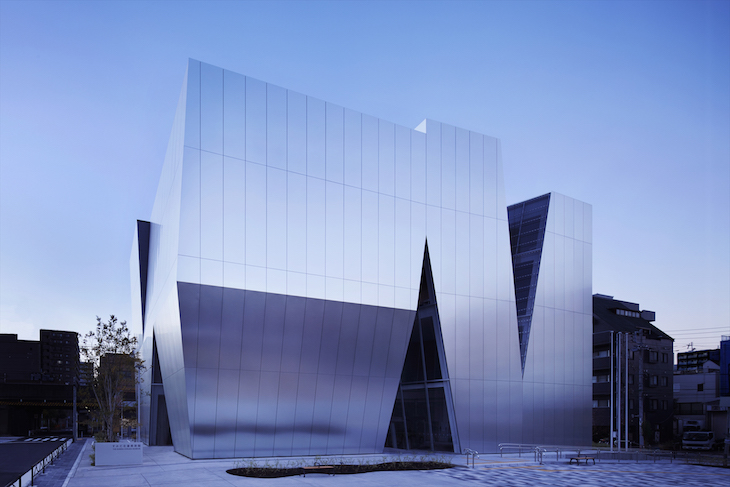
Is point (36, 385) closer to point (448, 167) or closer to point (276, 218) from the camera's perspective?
point (276, 218)

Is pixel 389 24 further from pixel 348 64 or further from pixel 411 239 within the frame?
pixel 411 239

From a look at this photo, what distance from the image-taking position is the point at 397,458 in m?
24.8

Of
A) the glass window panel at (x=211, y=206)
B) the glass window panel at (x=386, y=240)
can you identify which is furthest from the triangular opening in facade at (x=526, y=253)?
the glass window panel at (x=211, y=206)

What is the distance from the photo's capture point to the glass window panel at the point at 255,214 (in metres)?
24.0

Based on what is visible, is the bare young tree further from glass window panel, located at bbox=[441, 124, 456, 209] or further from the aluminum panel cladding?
the aluminum panel cladding

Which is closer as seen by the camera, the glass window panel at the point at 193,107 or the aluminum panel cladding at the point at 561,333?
the glass window panel at the point at 193,107

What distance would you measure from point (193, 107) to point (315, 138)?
536 cm

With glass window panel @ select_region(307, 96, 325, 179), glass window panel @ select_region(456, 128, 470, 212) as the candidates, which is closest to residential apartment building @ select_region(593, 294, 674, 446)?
glass window panel @ select_region(456, 128, 470, 212)

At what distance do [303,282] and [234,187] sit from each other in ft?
16.1

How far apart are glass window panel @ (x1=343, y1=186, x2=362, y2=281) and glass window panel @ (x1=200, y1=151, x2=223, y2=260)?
5688 millimetres

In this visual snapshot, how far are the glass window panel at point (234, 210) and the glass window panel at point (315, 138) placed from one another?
3.13 metres

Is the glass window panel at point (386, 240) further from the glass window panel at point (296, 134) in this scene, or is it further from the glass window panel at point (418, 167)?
the glass window panel at point (296, 134)

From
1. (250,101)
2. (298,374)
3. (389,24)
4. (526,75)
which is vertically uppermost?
(389,24)

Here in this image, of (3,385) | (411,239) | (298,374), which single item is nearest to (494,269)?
(411,239)
